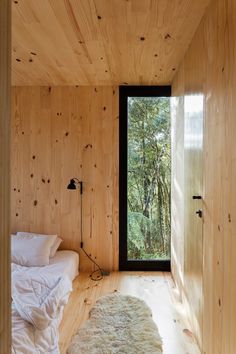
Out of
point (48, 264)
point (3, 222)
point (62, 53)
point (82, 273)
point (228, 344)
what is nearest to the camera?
point (3, 222)

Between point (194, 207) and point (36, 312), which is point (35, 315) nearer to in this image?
point (36, 312)

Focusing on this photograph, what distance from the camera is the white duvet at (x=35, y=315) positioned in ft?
4.99

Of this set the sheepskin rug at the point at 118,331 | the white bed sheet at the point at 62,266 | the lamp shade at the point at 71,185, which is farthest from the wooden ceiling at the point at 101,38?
the sheepskin rug at the point at 118,331

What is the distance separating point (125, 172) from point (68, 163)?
724 millimetres

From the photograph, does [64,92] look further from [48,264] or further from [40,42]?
[48,264]

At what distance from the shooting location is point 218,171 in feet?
4.84

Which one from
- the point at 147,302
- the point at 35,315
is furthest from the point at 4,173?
the point at 147,302

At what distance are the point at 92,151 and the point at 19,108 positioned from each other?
107 centimetres

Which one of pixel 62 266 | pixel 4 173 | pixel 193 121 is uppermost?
pixel 193 121

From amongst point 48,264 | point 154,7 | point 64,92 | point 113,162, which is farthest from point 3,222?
point 64,92

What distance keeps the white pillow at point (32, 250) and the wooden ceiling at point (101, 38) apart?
1867 millimetres

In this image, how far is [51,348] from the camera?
1678mm

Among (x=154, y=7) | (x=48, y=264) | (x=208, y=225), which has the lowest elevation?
(x=48, y=264)

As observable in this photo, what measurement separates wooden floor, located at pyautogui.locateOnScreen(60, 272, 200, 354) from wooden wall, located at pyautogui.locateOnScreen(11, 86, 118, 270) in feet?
1.22
